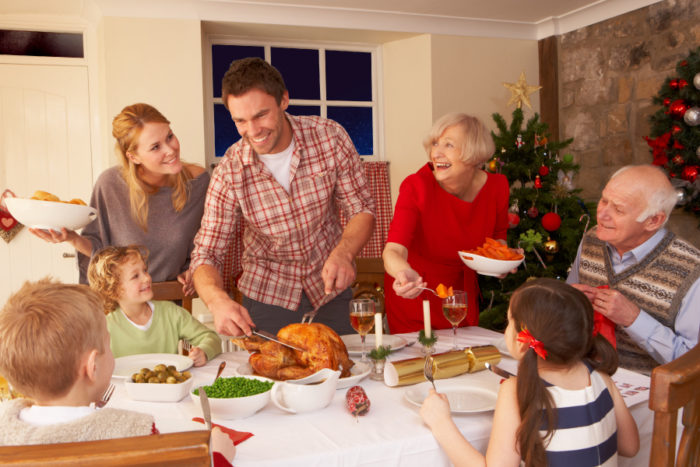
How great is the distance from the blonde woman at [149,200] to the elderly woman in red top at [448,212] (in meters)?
0.85

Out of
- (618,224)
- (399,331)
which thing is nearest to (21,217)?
(399,331)

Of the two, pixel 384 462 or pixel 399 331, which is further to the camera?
pixel 399 331

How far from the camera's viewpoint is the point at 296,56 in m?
5.05

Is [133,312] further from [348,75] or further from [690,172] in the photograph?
[348,75]

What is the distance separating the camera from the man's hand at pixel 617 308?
1795mm

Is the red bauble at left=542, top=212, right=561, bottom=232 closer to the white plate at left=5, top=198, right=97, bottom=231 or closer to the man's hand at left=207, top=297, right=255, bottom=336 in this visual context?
the man's hand at left=207, top=297, right=255, bottom=336

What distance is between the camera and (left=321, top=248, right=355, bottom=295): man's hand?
202 centimetres

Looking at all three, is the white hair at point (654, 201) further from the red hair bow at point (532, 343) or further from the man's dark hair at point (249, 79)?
the man's dark hair at point (249, 79)

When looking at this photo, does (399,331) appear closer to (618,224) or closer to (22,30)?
(618,224)

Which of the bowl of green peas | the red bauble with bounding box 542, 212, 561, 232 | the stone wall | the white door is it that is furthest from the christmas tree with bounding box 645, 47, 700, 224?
the white door

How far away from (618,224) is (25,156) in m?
4.17

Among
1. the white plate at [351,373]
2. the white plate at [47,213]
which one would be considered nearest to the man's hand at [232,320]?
the white plate at [351,373]

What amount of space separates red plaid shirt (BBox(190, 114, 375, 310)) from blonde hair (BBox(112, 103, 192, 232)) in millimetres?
210

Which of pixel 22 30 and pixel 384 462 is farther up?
pixel 22 30
